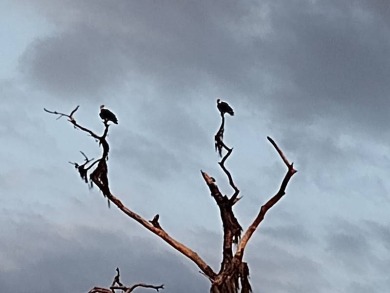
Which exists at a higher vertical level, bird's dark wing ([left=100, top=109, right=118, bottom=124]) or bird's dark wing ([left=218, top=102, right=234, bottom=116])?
bird's dark wing ([left=218, top=102, right=234, bottom=116])

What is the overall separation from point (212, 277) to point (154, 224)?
167 cm

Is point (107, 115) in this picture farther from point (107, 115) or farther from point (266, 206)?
point (266, 206)

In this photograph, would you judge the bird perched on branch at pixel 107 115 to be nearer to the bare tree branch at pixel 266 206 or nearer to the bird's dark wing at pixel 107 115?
the bird's dark wing at pixel 107 115

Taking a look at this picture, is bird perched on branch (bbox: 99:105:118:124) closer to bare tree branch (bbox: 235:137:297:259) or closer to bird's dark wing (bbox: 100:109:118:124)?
bird's dark wing (bbox: 100:109:118:124)

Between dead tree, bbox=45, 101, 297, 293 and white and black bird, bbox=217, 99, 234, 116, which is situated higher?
white and black bird, bbox=217, 99, 234, 116

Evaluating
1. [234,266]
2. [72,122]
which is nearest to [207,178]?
[234,266]

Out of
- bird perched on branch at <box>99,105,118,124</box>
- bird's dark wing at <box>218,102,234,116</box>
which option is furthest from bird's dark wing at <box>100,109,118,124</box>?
bird's dark wing at <box>218,102,234,116</box>

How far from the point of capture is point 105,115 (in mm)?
19172

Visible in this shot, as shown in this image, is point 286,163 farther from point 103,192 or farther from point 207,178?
point 103,192

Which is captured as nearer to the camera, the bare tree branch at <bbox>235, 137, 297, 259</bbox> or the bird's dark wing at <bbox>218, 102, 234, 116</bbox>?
the bare tree branch at <bbox>235, 137, 297, 259</bbox>

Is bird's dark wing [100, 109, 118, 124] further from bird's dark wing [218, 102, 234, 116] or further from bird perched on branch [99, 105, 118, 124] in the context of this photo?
bird's dark wing [218, 102, 234, 116]

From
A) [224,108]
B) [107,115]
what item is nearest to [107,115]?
[107,115]

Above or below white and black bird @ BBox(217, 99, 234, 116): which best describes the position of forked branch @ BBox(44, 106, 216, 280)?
below

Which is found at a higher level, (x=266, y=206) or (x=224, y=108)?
(x=224, y=108)
